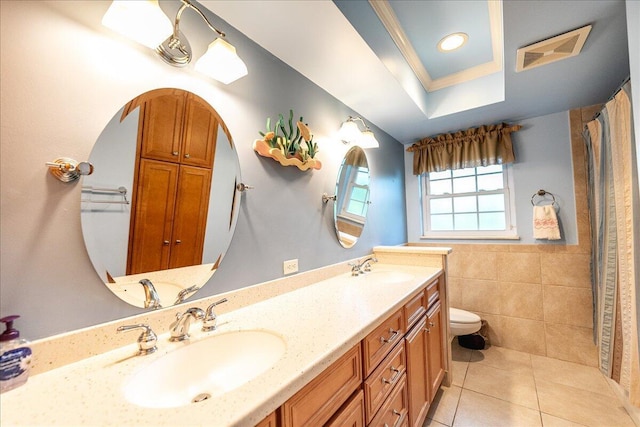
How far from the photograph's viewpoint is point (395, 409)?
3.76ft

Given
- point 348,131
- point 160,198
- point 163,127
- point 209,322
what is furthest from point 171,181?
point 348,131

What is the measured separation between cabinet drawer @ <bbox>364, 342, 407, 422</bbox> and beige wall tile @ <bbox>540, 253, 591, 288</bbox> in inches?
77.7

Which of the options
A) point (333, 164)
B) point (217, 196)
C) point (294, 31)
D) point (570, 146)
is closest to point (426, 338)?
point (333, 164)

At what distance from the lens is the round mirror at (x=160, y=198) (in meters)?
0.84

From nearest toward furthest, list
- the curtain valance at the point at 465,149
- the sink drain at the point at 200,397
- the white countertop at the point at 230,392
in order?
1. the white countertop at the point at 230,392
2. the sink drain at the point at 200,397
3. the curtain valance at the point at 465,149

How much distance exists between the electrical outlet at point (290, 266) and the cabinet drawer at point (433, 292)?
87cm

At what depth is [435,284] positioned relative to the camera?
1.81 m

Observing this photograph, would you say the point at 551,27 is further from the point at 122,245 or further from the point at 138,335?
A: the point at 138,335

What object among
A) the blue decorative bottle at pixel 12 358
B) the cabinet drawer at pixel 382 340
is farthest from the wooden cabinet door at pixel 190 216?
the cabinet drawer at pixel 382 340

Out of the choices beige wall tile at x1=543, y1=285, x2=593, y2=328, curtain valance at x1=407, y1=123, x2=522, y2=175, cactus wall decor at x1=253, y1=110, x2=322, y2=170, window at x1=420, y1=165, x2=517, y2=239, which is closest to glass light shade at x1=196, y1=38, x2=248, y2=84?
cactus wall decor at x1=253, y1=110, x2=322, y2=170

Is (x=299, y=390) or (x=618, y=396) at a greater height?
(x=299, y=390)

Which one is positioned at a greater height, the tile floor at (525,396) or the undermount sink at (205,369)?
the undermount sink at (205,369)

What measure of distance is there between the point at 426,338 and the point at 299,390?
118 cm

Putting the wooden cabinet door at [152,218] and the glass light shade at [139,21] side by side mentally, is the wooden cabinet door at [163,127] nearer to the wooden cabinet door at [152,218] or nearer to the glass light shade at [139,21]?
the wooden cabinet door at [152,218]
